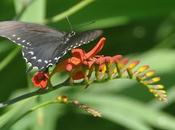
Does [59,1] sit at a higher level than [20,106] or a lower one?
higher

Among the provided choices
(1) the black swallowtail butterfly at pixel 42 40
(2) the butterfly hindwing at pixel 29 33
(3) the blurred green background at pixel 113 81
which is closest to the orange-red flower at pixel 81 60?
(1) the black swallowtail butterfly at pixel 42 40

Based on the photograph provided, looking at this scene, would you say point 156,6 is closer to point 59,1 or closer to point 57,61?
point 59,1

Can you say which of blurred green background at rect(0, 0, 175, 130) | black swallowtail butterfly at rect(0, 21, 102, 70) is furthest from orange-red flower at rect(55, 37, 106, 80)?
blurred green background at rect(0, 0, 175, 130)

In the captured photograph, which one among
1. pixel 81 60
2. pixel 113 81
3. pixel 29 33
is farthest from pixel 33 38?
pixel 113 81

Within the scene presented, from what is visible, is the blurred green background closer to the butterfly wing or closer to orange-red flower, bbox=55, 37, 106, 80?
the butterfly wing

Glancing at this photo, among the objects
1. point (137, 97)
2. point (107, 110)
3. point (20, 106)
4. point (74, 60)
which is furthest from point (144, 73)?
point (137, 97)

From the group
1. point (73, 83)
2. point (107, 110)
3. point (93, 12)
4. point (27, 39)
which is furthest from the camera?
point (93, 12)
